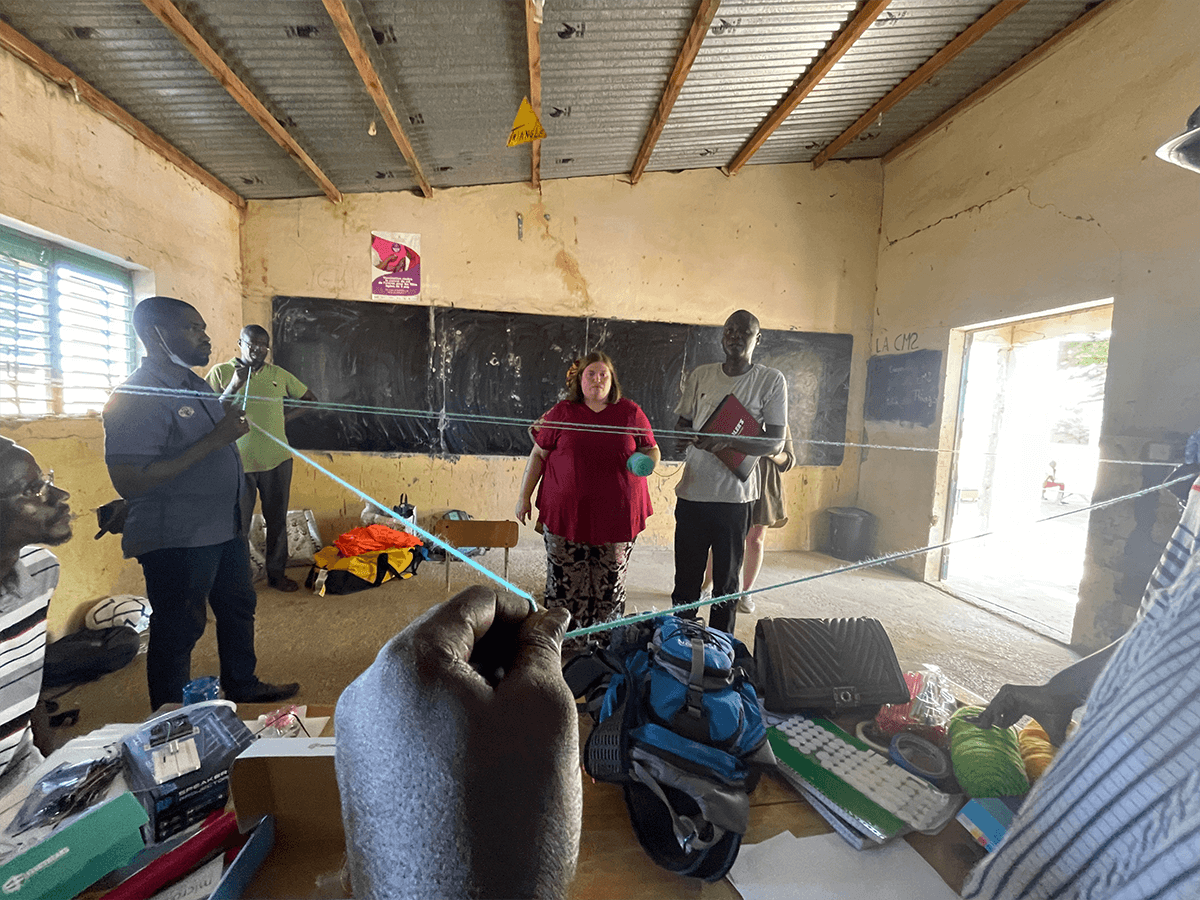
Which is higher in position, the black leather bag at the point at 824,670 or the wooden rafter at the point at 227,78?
the wooden rafter at the point at 227,78

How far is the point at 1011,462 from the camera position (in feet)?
15.3

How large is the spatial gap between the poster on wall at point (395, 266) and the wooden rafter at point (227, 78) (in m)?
0.59

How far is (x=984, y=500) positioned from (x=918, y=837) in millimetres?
4795

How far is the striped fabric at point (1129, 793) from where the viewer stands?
0.36m

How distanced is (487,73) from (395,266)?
1.75 m

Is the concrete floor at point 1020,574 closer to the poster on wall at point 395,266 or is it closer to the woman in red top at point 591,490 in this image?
the woman in red top at point 591,490

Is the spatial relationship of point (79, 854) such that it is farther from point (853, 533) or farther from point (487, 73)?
point (853, 533)

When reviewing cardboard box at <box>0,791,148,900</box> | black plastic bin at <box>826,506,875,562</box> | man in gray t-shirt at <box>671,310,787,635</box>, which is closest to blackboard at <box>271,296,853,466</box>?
black plastic bin at <box>826,506,875,562</box>

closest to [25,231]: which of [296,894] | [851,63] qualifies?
[296,894]

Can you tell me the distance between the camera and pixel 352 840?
0.38 m

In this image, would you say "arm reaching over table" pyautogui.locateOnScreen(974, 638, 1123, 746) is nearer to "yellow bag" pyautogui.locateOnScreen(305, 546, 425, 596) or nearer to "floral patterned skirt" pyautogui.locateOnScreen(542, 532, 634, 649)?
"floral patterned skirt" pyautogui.locateOnScreen(542, 532, 634, 649)

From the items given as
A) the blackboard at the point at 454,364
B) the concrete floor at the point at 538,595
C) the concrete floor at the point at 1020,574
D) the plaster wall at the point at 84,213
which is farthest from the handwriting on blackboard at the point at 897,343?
the plaster wall at the point at 84,213

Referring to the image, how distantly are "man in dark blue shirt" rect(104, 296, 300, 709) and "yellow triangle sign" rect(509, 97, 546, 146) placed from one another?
1251mm

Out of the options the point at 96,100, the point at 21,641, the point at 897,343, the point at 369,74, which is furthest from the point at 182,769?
the point at 897,343
